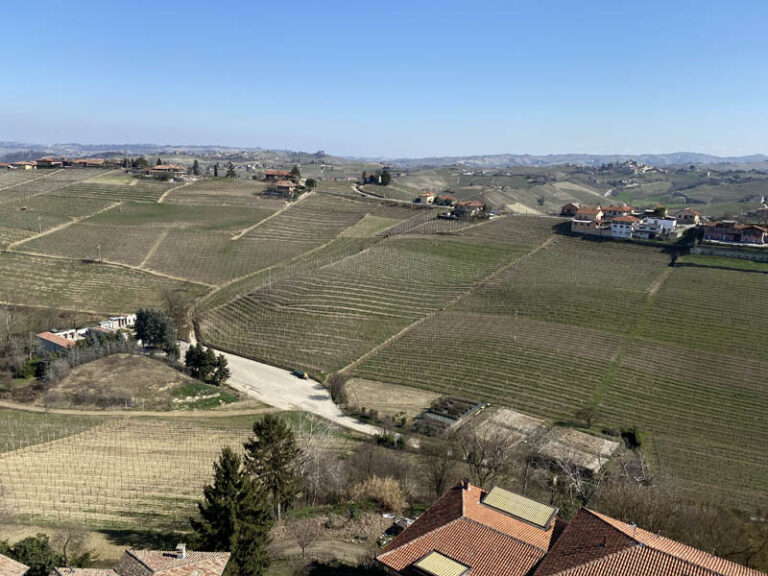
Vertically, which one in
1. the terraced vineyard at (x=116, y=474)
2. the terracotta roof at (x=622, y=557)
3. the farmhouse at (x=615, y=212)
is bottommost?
the terraced vineyard at (x=116, y=474)

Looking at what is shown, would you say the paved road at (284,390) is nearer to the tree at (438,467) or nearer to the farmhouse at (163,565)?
the tree at (438,467)

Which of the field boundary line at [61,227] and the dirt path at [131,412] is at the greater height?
the field boundary line at [61,227]

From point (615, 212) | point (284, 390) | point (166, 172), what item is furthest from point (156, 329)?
point (166, 172)

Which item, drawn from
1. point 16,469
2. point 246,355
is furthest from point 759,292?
point 16,469

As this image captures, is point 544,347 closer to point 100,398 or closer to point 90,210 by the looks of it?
point 100,398

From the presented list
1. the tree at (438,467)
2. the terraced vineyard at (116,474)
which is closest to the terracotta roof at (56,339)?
the terraced vineyard at (116,474)

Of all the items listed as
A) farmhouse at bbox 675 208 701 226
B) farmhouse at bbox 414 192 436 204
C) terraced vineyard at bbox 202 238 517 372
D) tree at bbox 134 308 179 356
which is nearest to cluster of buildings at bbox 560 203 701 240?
farmhouse at bbox 675 208 701 226
